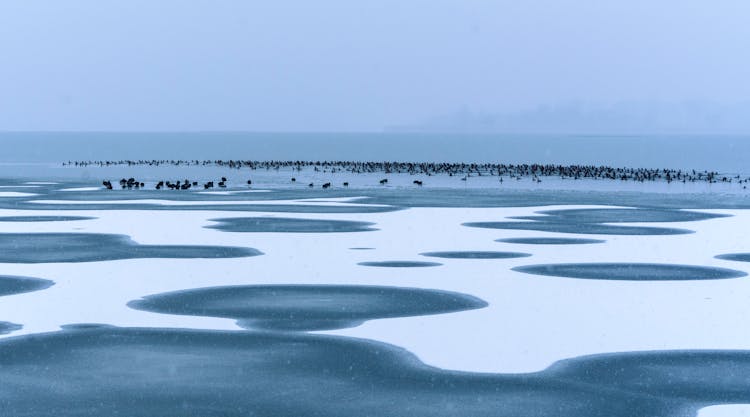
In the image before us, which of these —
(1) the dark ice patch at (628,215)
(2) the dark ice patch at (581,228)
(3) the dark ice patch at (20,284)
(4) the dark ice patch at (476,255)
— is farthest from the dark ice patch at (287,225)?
(3) the dark ice patch at (20,284)

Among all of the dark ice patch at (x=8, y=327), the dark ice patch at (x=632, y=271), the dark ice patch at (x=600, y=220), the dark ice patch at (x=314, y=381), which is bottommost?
the dark ice patch at (x=314, y=381)

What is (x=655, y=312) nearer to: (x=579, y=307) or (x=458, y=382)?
(x=579, y=307)

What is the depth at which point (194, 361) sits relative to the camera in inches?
664

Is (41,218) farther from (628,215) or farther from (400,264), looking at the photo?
(628,215)

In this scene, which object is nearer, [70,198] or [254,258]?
Answer: [254,258]

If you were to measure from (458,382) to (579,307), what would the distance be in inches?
263

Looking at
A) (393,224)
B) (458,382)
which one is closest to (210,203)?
(393,224)

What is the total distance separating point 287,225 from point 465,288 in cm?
1491

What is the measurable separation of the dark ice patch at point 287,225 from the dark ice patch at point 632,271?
9.97m

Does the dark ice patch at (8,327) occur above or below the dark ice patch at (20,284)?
below

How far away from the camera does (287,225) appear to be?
38.2m

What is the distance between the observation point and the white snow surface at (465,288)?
1858cm

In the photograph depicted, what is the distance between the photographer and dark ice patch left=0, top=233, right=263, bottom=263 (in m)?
29.1

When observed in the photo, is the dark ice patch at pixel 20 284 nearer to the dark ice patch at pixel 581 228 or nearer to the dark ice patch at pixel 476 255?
the dark ice patch at pixel 476 255
